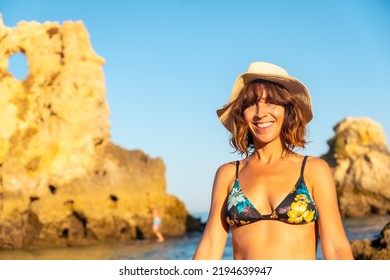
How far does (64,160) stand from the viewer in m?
31.6

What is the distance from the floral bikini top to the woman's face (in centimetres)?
23

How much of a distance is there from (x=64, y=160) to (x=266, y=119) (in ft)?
97.6

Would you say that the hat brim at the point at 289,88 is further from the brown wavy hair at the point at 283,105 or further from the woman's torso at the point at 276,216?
the woman's torso at the point at 276,216

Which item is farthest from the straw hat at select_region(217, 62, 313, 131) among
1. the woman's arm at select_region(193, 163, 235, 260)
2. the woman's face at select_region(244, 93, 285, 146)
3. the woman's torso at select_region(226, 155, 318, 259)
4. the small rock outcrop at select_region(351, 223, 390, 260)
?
the small rock outcrop at select_region(351, 223, 390, 260)

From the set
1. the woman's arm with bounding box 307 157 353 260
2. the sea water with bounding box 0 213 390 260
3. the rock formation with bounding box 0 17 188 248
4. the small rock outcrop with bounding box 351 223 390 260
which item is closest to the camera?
the woman's arm with bounding box 307 157 353 260

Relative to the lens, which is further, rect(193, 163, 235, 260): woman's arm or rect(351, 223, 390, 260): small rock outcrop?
rect(351, 223, 390, 260): small rock outcrop

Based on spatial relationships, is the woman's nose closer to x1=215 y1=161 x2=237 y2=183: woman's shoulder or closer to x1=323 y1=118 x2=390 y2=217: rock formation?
x1=215 y1=161 x2=237 y2=183: woman's shoulder

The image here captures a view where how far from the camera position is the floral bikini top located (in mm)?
2555

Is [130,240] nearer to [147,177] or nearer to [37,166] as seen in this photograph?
[147,177]

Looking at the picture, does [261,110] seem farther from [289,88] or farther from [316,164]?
[316,164]

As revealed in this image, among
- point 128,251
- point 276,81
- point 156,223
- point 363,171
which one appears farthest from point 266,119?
point 363,171

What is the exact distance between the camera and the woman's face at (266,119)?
110 inches

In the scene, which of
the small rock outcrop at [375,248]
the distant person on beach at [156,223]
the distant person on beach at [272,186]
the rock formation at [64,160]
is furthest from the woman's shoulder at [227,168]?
the distant person on beach at [156,223]
